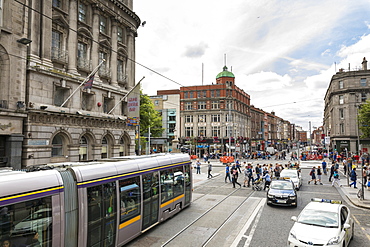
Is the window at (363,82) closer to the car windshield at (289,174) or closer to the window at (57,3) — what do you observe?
the car windshield at (289,174)

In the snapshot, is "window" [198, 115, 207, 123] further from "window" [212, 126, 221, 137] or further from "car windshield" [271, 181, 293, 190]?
"car windshield" [271, 181, 293, 190]

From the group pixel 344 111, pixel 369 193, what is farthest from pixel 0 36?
pixel 344 111

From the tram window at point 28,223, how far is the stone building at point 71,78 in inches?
448

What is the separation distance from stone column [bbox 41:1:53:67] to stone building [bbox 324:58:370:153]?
53640 mm

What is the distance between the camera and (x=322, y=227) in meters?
8.68

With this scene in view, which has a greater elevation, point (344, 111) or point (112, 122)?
point (344, 111)

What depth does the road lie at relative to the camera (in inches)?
385

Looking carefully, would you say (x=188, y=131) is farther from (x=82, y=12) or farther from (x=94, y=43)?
(x=82, y=12)

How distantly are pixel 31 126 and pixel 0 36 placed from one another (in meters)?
6.05

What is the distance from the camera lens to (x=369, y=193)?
63.6 feet

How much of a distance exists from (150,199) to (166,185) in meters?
1.56

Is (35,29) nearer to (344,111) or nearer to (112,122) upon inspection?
(112,122)

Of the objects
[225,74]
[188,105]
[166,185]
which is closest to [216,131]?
[188,105]

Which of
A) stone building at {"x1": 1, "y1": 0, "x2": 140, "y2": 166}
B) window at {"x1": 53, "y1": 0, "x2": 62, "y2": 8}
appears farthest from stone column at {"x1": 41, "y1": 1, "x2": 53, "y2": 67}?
window at {"x1": 53, "y1": 0, "x2": 62, "y2": 8}
